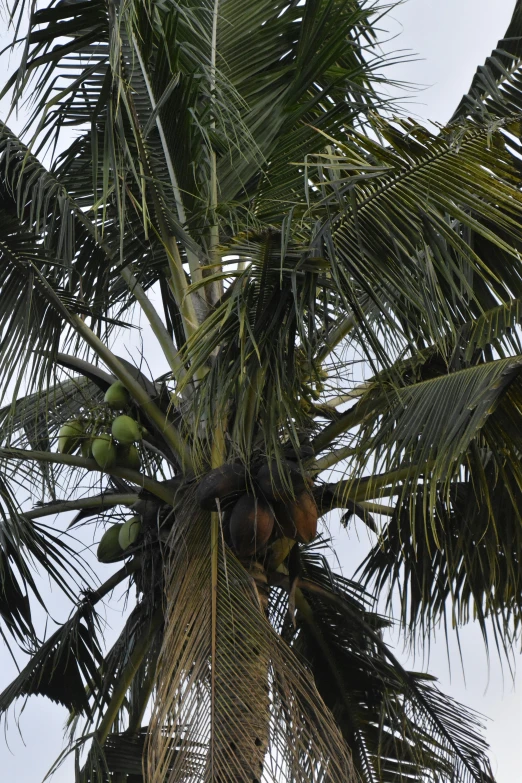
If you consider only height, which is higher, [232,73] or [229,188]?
[232,73]

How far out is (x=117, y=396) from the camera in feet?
14.0

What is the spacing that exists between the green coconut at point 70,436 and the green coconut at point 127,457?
1.03ft

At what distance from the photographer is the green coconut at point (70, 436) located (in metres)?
4.50

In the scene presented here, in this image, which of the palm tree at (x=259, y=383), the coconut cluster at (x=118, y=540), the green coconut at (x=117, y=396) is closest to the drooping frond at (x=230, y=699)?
the palm tree at (x=259, y=383)

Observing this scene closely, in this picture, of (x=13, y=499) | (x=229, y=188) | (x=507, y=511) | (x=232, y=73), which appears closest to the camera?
(x=507, y=511)

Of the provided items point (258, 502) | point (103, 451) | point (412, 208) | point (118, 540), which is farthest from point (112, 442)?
point (412, 208)

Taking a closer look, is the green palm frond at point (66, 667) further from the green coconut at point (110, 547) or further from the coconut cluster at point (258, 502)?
the coconut cluster at point (258, 502)

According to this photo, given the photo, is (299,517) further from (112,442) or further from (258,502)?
(112,442)

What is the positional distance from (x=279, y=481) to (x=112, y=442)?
82 cm

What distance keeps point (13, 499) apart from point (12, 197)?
130 cm

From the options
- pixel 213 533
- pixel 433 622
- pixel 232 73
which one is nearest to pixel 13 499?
pixel 213 533

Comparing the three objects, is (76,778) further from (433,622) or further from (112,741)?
(433,622)

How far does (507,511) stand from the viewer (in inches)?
162

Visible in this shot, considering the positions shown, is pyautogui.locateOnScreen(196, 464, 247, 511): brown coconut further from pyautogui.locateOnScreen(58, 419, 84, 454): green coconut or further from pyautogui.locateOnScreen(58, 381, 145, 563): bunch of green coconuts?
pyautogui.locateOnScreen(58, 419, 84, 454): green coconut
